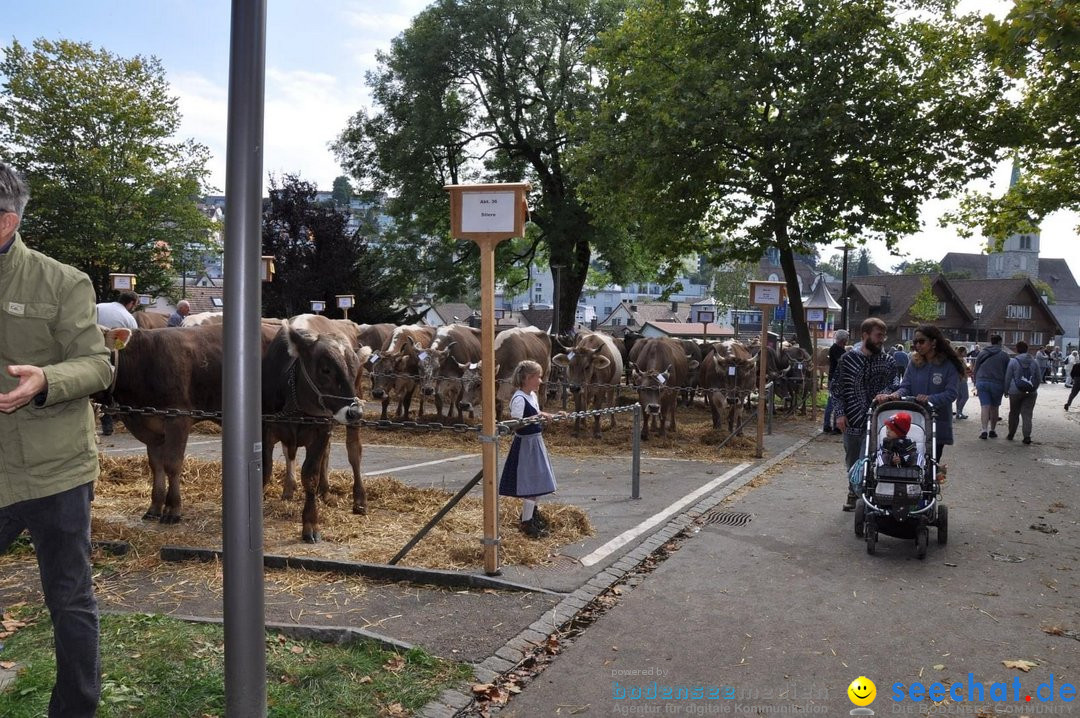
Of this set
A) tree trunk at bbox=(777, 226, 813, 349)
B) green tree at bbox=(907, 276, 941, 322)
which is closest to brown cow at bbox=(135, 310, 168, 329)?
tree trunk at bbox=(777, 226, 813, 349)

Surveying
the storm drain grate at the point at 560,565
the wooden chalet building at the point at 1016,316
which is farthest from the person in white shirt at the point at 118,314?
the wooden chalet building at the point at 1016,316

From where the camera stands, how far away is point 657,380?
15.8 meters

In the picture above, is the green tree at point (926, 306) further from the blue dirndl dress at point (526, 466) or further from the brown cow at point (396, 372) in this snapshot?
the blue dirndl dress at point (526, 466)

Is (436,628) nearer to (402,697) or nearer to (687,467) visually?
(402,697)

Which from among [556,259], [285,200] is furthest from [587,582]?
[285,200]

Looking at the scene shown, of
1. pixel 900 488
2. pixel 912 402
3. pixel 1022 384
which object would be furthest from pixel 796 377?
pixel 900 488

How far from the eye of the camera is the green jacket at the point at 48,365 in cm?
329

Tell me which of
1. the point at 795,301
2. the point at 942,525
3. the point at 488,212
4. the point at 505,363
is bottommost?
the point at 942,525

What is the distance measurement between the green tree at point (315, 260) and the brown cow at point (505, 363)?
20.2 meters

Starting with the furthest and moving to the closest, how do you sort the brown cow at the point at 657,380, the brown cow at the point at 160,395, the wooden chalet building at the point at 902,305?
1. the wooden chalet building at the point at 902,305
2. the brown cow at the point at 657,380
3. the brown cow at the point at 160,395

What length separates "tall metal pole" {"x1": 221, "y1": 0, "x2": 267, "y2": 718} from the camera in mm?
3389

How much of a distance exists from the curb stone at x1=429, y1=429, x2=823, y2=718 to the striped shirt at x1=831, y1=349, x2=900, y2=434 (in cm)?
189

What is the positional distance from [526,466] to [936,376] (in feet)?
14.4

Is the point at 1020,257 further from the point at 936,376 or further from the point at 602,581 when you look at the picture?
the point at 602,581
